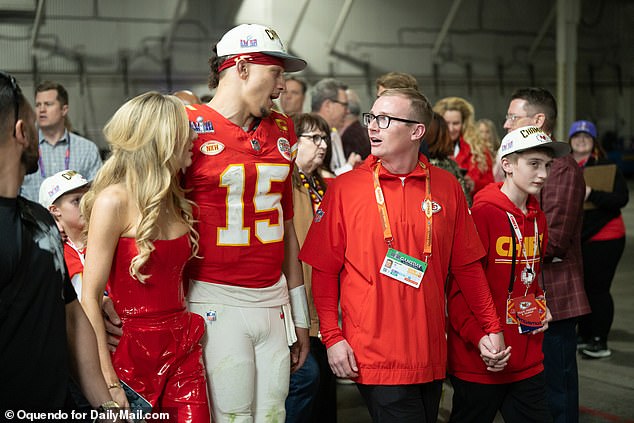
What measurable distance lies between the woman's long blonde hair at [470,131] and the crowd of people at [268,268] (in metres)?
3.23

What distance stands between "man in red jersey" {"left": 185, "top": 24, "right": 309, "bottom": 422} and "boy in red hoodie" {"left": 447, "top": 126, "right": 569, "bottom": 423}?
0.87m

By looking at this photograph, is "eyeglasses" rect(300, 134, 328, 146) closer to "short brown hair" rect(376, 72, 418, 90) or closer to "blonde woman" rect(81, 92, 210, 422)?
"short brown hair" rect(376, 72, 418, 90)

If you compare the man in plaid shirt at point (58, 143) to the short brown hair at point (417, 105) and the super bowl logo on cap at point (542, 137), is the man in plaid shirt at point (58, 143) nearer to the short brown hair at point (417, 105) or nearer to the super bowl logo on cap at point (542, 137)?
the short brown hair at point (417, 105)

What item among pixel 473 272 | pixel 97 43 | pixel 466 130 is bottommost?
pixel 473 272

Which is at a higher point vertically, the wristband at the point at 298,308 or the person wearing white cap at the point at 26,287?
the person wearing white cap at the point at 26,287

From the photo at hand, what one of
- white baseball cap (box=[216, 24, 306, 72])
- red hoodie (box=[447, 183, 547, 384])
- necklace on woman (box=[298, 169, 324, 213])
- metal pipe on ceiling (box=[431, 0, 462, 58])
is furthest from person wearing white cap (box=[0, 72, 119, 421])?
metal pipe on ceiling (box=[431, 0, 462, 58])

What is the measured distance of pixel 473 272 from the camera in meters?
3.25

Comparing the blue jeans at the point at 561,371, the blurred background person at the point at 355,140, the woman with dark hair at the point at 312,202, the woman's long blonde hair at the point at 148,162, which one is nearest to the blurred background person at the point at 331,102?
the blurred background person at the point at 355,140

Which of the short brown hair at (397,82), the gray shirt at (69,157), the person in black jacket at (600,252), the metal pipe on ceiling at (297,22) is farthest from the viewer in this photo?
the metal pipe on ceiling at (297,22)

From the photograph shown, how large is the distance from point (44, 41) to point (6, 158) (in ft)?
45.1

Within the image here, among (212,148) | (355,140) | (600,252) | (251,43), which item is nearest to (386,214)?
(212,148)

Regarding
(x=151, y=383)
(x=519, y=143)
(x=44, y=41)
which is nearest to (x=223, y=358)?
(x=151, y=383)

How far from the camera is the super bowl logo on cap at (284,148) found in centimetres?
305

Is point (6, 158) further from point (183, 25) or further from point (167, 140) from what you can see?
point (183, 25)
